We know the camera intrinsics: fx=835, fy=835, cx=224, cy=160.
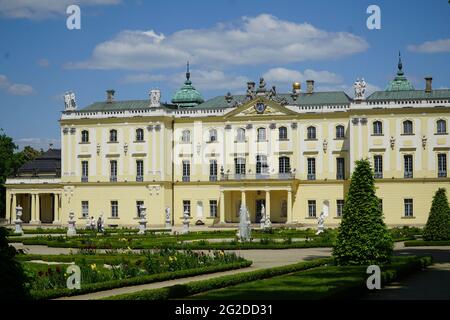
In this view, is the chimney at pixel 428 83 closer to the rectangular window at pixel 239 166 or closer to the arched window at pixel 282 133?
the arched window at pixel 282 133

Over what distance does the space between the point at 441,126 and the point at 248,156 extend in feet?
42.2

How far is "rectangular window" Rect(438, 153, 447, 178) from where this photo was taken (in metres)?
51.7

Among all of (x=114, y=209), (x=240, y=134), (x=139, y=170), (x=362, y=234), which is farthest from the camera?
(x=114, y=209)

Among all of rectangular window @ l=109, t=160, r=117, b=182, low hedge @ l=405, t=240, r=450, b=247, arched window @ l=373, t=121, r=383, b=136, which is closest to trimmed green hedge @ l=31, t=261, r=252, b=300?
low hedge @ l=405, t=240, r=450, b=247

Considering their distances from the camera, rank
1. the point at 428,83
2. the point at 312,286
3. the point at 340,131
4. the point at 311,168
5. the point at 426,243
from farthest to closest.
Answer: the point at 311,168 < the point at 340,131 < the point at 428,83 < the point at 426,243 < the point at 312,286

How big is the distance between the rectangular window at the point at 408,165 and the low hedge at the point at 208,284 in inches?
1244

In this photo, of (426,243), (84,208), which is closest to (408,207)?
(426,243)

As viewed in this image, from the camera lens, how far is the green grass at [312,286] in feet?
47.0

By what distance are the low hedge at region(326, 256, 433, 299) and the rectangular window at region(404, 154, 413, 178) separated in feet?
99.3

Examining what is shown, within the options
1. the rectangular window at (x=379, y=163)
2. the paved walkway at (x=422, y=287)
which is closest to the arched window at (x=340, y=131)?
the rectangular window at (x=379, y=163)

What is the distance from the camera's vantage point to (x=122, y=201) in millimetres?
57844

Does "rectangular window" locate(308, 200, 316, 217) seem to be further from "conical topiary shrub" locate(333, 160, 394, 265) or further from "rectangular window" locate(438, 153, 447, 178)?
"conical topiary shrub" locate(333, 160, 394, 265)

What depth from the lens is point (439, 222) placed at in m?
32.4

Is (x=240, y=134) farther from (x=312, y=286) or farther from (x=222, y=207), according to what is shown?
(x=312, y=286)
